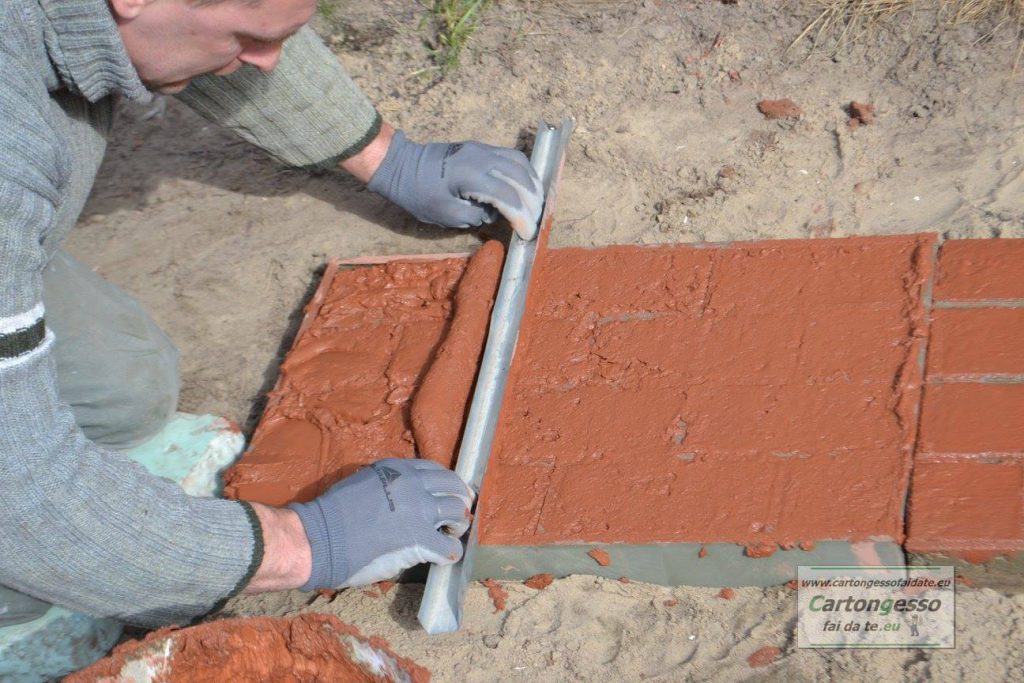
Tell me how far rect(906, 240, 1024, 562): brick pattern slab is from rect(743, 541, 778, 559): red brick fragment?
293mm

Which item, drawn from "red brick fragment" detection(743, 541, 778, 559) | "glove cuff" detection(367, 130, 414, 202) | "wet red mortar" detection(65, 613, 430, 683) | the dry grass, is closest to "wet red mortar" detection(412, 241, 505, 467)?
"glove cuff" detection(367, 130, 414, 202)

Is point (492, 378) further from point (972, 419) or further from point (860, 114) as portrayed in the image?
point (860, 114)

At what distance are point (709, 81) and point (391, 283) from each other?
1429 millimetres

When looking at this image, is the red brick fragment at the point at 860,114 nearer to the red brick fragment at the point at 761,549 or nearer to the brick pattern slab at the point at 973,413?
the brick pattern slab at the point at 973,413

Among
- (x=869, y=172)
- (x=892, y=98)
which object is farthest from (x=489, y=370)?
(x=892, y=98)

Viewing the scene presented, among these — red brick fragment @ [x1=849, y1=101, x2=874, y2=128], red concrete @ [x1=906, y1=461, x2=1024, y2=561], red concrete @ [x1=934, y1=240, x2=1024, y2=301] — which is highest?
red brick fragment @ [x1=849, y1=101, x2=874, y2=128]

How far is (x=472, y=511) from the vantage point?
2.51 m

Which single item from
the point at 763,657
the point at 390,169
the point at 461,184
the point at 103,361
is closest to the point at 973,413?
the point at 763,657

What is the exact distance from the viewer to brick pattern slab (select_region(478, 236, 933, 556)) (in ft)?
7.79

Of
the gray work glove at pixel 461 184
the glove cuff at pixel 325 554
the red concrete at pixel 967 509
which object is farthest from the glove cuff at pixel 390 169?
the red concrete at pixel 967 509

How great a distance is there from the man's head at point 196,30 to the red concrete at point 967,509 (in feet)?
5.63

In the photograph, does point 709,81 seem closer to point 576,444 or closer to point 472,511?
point 576,444

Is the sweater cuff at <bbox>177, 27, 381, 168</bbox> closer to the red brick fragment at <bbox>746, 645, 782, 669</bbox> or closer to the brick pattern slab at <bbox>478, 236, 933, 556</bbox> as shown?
the brick pattern slab at <bbox>478, 236, 933, 556</bbox>

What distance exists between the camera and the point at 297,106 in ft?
10.5
